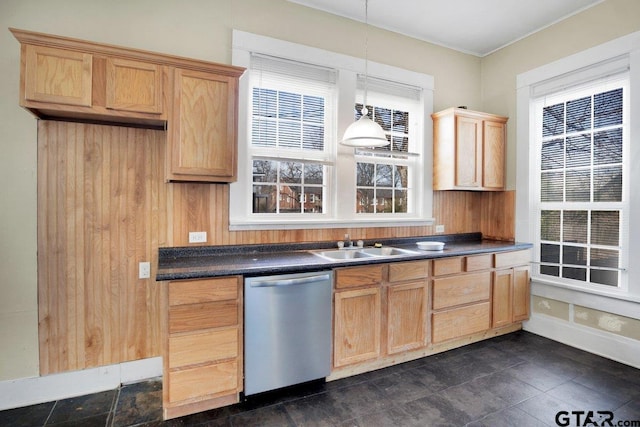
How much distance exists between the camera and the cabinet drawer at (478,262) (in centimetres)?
308

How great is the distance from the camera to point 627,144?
2904 millimetres

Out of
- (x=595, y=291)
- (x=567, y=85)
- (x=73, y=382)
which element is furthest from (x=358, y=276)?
(x=567, y=85)

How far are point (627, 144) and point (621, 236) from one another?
82 centimetres

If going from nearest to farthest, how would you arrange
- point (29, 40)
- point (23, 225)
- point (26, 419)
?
point (29, 40) → point (26, 419) → point (23, 225)

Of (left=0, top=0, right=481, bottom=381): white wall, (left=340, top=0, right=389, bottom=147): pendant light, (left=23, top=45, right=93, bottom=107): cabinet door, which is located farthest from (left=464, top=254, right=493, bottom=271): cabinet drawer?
(left=23, top=45, right=93, bottom=107): cabinet door

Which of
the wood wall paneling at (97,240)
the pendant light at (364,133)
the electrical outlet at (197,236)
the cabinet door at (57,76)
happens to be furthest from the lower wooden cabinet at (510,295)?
the cabinet door at (57,76)

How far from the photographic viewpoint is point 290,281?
2.26m

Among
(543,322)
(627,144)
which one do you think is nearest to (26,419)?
(543,322)

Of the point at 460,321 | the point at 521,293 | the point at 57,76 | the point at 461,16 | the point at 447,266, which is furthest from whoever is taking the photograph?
the point at 521,293

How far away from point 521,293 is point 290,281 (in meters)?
2.67

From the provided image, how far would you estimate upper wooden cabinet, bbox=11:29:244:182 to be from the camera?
1.96 m

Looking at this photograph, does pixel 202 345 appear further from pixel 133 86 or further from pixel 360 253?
pixel 133 86

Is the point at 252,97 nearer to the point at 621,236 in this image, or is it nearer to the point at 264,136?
the point at 264,136

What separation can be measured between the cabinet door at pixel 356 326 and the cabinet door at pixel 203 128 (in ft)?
4.18
